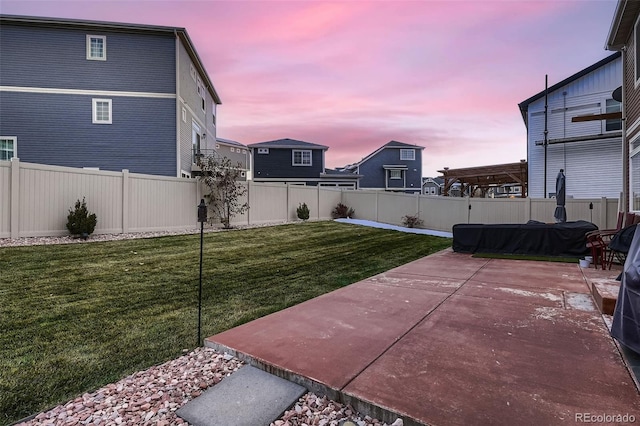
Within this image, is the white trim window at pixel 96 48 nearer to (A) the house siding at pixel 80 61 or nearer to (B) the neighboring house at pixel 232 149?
(A) the house siding at pixel 80 61

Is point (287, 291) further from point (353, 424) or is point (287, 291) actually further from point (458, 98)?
point (458, 98)

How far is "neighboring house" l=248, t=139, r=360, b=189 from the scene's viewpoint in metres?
26.1

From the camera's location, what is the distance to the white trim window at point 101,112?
14.3 m

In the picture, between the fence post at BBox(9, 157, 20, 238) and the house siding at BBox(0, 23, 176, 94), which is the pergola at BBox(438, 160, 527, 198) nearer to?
the house siding at BBox(0, 23, 176, 94)

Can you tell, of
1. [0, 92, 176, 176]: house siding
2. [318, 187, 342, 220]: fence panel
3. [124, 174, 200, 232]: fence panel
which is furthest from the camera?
[318, 187, 342, 220]: fence panel

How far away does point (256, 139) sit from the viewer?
29.0 metres

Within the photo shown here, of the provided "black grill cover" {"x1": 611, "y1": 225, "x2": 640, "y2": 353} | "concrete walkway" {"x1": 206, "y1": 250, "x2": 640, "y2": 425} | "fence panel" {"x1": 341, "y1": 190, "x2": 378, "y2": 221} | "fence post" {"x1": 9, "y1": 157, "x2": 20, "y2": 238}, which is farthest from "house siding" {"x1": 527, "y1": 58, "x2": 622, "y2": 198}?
"fence post" {"x1": 9, "y1": 157, "x2": 20, "y2": 238}

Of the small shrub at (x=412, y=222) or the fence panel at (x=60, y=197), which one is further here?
the small shrub at (x=412, y=222)

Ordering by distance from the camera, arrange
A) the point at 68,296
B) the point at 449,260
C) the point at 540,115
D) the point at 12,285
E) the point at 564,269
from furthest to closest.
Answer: the point at 540,115, the point at 449,260, the point at 564,269, the point at 12,285, the point at 68,296

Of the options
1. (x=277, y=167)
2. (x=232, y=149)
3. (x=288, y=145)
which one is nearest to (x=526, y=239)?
(x=288, y=145)

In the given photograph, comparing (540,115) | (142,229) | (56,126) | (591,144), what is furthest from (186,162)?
(591,144)

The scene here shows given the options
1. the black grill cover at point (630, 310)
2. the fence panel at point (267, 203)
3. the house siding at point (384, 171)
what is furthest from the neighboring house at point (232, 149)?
the black grill cover at point (630, 310)

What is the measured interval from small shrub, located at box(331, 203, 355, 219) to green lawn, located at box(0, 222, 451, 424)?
23.2ft

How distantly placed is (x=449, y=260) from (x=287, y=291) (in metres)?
4.26
